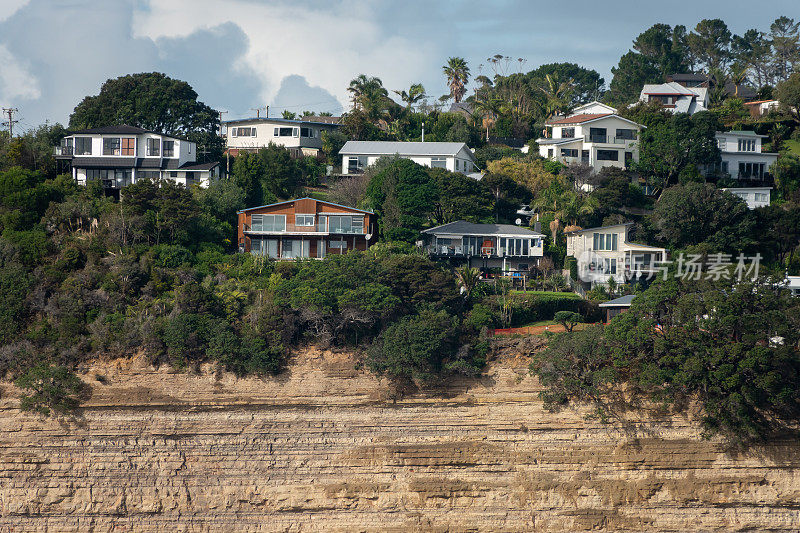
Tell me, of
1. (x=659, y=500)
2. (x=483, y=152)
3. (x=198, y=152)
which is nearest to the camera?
(x=659, y=500)

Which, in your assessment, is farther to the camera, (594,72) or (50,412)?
(594,72)

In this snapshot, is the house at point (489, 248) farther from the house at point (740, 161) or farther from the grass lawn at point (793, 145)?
the grass lawn at point (793, 145)

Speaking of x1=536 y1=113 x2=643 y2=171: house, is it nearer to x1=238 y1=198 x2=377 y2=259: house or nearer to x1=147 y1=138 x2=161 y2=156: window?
x1=238 y1=198 x2=377 y2=259: house

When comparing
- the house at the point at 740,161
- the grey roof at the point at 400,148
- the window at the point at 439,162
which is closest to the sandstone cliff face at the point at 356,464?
the window at the point at 439,162

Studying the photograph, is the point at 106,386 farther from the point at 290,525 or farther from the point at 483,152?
the point at 483,152

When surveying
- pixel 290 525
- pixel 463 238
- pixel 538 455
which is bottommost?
pixel 290 525

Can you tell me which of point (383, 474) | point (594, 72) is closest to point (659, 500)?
point (383, 474)
